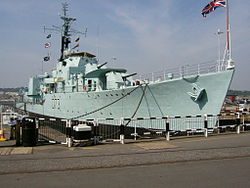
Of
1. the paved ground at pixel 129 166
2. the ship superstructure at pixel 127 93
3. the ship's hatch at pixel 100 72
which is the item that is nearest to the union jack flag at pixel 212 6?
the ship superstructure at pixel 127 93

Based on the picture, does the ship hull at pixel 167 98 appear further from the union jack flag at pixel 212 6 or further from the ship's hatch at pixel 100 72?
the union jack flag at pixel 212 6

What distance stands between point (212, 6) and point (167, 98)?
5511 mm

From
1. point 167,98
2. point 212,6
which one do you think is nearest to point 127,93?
point 167,98

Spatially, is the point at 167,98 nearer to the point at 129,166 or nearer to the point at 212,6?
the point at 212,6

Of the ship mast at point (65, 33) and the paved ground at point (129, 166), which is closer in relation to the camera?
the paved ground at point (129, 166)

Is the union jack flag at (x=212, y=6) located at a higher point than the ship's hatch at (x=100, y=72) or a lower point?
higher

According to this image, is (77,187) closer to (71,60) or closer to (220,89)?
(220,89)

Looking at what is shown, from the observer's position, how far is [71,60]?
78.7ft

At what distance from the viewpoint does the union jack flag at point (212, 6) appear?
37.7 feet

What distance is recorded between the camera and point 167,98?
13.3 m

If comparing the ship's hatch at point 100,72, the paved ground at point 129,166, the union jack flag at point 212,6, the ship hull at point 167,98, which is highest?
the union jack flag at point 212,6

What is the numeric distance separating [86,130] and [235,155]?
4847 millimetres

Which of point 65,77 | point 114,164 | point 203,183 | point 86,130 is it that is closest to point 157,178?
point 203,183

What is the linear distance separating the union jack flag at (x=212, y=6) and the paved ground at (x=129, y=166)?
303 inches
